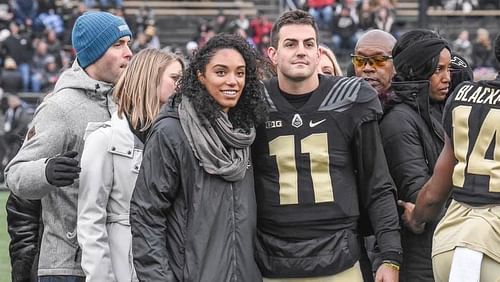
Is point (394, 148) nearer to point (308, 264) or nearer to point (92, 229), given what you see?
point (308, 264)

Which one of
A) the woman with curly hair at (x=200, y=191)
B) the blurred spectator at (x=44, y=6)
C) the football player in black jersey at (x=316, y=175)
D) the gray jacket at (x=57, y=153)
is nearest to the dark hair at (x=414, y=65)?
the football player in black jersey at (x=316, y=175)

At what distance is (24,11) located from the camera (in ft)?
87.8

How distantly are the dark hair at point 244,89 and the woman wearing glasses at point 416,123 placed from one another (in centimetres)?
71

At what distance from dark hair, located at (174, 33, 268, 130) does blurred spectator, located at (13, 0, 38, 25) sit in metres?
22.3

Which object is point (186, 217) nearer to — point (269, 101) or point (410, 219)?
point (269, 101)

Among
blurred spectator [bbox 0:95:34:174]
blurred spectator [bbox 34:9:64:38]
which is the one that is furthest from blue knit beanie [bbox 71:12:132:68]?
blurred spectator [bbox 34:9:64:38]

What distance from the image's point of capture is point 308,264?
4.74 m

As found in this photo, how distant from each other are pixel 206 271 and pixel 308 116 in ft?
2.59

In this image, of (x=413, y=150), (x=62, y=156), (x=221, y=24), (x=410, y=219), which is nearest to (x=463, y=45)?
(x=221, y=24)

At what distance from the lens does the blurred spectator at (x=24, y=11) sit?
87.1 ft

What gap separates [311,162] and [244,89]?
1.36ft

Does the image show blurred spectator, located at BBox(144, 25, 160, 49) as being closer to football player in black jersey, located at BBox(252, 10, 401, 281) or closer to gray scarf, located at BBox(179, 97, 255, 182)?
football player in black jersey, located at BBox(252, 10, 401, 281)

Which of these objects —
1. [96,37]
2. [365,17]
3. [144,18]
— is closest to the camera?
[96,37]

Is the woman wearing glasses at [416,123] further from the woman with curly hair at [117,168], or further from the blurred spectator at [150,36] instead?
the blurred spectator at [150,36]
